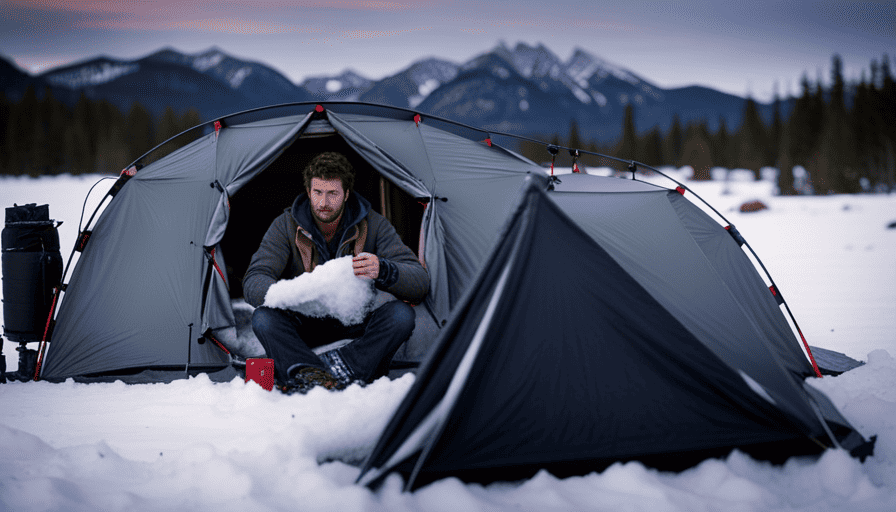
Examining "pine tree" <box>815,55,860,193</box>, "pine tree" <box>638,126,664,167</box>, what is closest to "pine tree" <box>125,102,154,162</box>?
"pine tree" <box>815,55,860,193</box>

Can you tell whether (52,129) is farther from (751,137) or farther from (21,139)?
(751,137)

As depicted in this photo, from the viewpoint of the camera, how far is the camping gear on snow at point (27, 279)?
3.99 meters

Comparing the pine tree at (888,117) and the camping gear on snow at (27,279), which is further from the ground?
the pine tree at (888,117)

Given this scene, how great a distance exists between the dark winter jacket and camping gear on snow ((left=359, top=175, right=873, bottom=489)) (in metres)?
1.46

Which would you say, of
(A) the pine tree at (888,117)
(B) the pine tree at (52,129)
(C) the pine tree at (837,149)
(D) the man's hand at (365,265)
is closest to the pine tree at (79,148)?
(B) the pine tree at (52,129)

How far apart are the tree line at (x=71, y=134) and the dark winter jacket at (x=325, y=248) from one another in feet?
144

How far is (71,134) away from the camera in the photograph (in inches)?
1842

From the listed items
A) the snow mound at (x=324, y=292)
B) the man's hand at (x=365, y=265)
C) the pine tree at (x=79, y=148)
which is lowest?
the snow mound at (x=324, y=292)

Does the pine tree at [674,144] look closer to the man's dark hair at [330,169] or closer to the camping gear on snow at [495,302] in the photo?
the camping gear on snow at [495,302]

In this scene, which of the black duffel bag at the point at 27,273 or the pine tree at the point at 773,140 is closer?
the black duffel bag at the point at 27,273

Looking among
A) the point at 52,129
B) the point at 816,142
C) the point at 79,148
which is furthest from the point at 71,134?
the point at 816,142

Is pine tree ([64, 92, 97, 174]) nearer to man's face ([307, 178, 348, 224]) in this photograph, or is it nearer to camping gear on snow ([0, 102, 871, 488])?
camping gear on snow ([0, 102, 871, 488])

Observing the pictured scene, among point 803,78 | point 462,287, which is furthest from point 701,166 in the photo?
point 462,287

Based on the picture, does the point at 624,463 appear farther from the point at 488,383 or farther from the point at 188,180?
the point at 188,180
